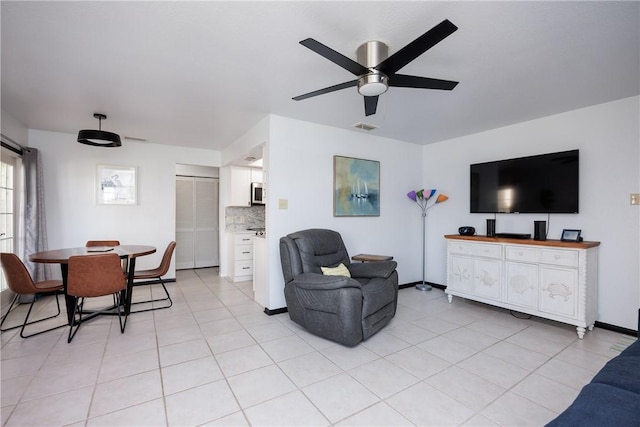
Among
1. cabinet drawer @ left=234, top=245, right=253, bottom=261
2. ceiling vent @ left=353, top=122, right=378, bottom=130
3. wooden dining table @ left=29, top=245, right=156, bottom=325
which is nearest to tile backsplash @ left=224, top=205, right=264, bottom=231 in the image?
cabinet drawer @ left=234, top=245, right=253, bottom=261

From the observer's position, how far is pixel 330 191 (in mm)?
3990

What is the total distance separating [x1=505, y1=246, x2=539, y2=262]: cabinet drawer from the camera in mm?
3209

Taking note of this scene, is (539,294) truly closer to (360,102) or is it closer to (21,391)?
(360,102)

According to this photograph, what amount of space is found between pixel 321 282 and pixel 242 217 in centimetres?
353

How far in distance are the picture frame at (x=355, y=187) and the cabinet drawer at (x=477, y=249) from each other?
1.20m

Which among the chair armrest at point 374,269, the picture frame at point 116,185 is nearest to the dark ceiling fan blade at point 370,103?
the chair armrest at point 374,269

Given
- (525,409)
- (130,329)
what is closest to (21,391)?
(130,329)

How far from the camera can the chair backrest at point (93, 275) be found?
2748 mm

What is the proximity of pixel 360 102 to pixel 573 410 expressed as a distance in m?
2.87

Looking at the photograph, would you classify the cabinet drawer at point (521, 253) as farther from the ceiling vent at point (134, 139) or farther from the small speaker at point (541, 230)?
the ceiling vent at point (134, 139)

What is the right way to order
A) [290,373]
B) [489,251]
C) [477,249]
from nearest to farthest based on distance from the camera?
[290,373] → [489,251] → [477,249]

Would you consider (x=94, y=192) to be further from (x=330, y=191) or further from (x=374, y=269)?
(x=374, y=269)

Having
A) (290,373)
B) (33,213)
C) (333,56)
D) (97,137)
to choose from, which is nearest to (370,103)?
(333,56)

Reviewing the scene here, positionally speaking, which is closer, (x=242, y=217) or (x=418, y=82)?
(x=418, y=82)
